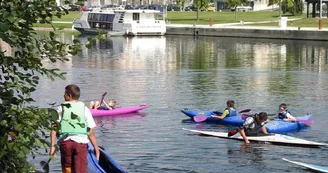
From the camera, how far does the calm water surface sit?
1797 cm

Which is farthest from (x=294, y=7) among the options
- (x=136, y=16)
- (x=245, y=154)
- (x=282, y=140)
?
(x=245, y=154)

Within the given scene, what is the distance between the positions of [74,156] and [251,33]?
5976 centimetres

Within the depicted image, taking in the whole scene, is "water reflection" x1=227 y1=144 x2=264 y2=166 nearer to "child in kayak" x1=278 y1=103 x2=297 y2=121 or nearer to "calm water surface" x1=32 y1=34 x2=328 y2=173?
"calm water surface" x1=32 y1=34 x2=328 y2=173

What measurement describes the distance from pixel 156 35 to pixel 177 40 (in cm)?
795

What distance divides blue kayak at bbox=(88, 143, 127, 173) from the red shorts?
2.92 feet

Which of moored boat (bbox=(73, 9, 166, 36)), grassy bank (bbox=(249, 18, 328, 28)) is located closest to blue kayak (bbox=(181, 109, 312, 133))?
grassy bank (bbox=(249, 18, 328, 28))

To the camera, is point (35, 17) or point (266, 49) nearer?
point (35, 17)

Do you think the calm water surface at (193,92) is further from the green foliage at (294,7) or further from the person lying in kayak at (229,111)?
the green foliage at (294,7)

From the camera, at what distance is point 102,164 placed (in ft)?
39.9

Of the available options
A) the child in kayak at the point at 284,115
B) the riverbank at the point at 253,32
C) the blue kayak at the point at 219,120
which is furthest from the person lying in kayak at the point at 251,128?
the riverbank at the point at 253,32

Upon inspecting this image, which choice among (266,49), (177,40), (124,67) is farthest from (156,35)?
(124,67)

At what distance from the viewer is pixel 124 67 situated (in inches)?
1660

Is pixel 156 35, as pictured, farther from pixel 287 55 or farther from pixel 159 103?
pixel 159 103

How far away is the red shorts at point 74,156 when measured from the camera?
33.6 feet
